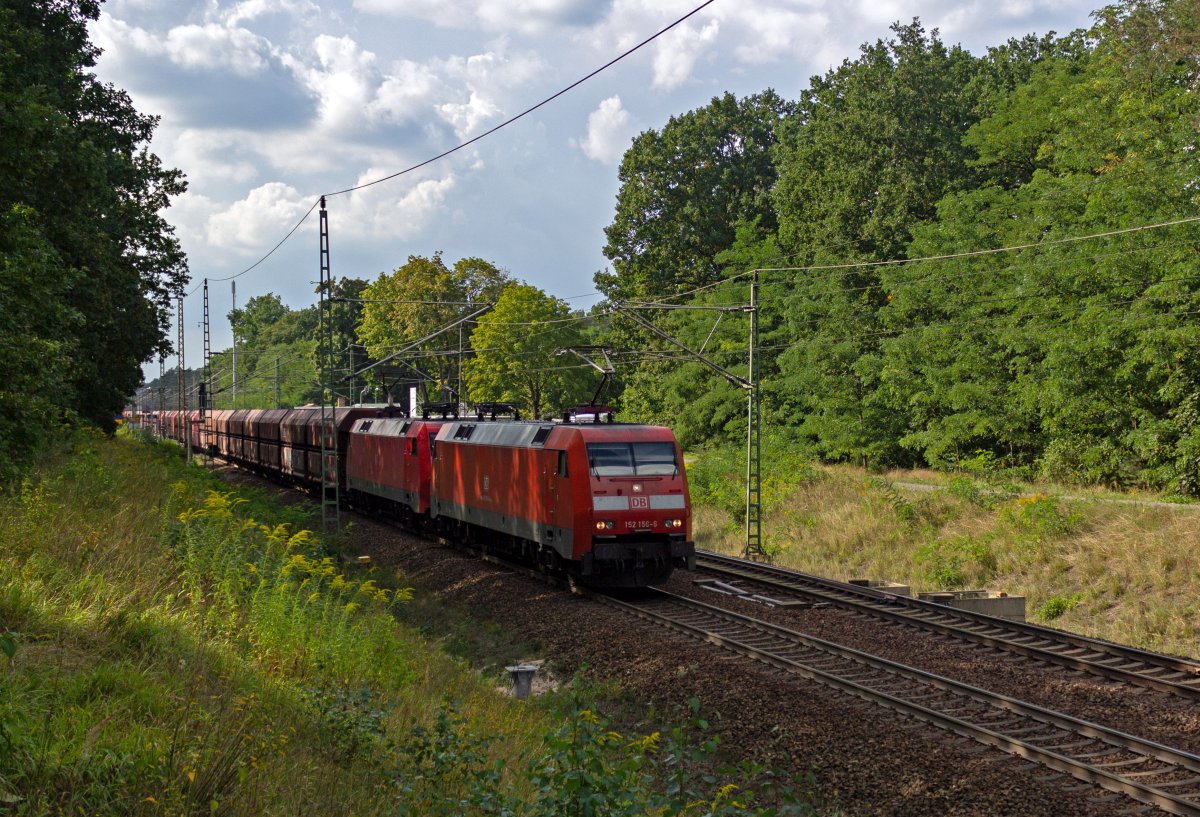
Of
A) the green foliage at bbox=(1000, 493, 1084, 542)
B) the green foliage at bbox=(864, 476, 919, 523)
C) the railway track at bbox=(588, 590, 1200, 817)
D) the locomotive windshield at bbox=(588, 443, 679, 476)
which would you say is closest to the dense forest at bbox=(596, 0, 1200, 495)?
the green foliage at bbox=(864, 476, 919, 523)

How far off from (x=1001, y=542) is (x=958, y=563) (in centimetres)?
106

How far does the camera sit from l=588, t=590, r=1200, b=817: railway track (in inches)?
346

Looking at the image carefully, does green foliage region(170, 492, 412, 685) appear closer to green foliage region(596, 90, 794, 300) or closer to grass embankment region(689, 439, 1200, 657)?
grass embankment region(689, 439, 1200, 657)

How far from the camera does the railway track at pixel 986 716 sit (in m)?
8.79

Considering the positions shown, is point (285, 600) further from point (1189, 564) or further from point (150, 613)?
point (1189, 564)

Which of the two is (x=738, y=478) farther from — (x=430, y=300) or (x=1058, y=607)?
(x=430, y=300)

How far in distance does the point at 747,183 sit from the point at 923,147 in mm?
15199

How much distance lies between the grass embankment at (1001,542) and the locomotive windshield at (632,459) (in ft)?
27.0

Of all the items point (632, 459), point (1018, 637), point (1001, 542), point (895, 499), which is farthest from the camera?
point (895, 499)

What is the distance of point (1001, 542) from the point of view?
22781mm

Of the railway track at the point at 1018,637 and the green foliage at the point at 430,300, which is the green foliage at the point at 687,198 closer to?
the green foliage at the point at 430,300

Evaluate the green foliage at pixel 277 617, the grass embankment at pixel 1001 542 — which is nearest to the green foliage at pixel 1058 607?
the grass embankment at pixel 1001 542

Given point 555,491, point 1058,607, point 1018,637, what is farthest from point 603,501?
point 1058,607

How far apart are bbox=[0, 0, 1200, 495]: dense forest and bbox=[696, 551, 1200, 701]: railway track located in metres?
7.40
